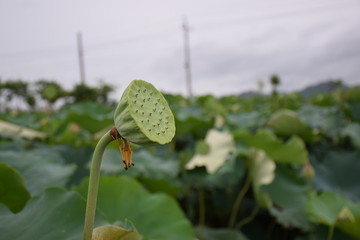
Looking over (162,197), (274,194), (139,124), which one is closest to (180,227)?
(162,197)

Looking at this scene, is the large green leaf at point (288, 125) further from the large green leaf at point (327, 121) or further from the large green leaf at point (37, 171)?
the large green leaf at point (37, 171)

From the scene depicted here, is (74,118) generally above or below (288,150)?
above

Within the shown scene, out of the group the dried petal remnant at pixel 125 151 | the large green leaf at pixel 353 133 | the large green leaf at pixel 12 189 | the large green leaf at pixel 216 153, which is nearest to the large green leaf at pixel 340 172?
the large green leaf at pixel 353 133

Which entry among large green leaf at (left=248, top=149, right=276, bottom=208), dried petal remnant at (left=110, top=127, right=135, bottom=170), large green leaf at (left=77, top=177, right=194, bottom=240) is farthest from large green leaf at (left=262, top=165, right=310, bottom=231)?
dried petal remnant at (left=110, top=127, right=135, bottom=170)

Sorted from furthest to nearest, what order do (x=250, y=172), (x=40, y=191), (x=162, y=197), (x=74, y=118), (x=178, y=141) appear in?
(x=178, y=141)
(x=74, y=118)
(x=250, y=172)
(x=162, y=197)
(x=40, y=191)

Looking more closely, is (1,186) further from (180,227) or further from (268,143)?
(268,143)
